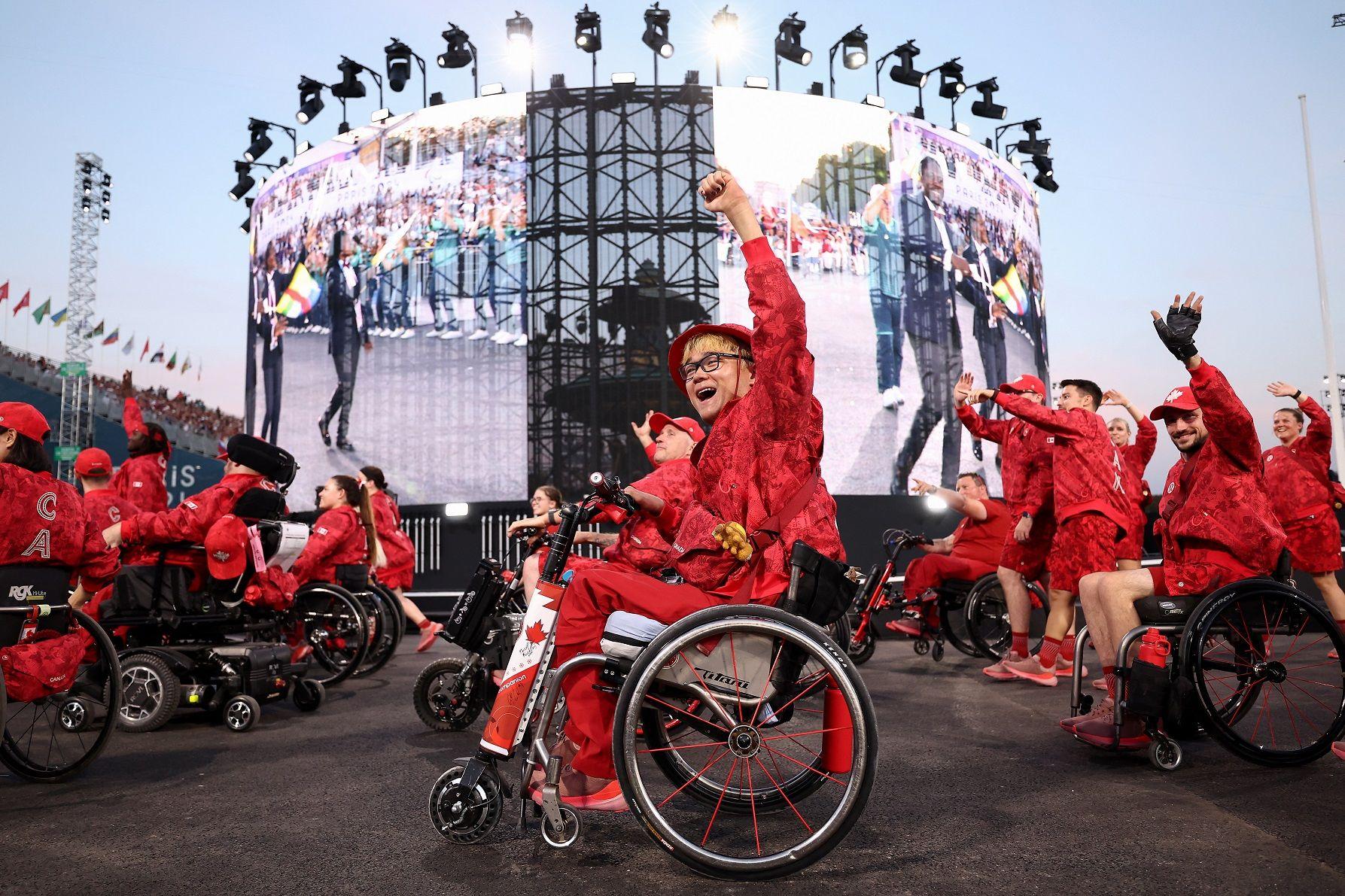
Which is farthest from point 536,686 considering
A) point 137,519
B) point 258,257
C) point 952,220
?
point 258,257

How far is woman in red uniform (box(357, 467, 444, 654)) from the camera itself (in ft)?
Result: 28.2

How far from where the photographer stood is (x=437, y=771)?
392 cm

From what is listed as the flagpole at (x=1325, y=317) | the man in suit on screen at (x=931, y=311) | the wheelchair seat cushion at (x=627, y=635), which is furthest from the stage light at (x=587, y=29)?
the wheelchair seat cushion at (x=627, y=635)

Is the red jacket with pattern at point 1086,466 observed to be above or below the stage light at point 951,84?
below

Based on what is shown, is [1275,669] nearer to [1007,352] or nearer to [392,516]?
[392,516]

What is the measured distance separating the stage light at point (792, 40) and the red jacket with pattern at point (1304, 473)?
61.4 ft

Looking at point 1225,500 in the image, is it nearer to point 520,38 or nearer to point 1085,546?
point 1085,546

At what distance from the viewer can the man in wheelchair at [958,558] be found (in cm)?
774

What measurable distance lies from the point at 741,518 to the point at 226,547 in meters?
3.63

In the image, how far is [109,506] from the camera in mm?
6543

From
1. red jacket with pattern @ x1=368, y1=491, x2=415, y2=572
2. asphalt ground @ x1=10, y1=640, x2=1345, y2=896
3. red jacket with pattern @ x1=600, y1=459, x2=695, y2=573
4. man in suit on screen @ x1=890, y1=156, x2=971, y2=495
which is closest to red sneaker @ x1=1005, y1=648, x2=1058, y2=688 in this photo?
asphalt ground @ x1=10, y1=640, x2=1345, y2=896

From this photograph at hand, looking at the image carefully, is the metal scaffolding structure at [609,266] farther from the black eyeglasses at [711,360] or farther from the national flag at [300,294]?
the black eyeglasses at [711,360]

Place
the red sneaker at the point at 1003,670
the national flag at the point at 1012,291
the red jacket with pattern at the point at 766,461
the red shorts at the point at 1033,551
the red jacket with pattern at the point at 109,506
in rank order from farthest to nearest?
the national flag at the point at 1012,291
the red sneaker at the point at 1003,670
the red shorts at the point at 1033,551
the red jacket with pattern at the point at 109,506
the red jacket with pattern at the point at 766,461

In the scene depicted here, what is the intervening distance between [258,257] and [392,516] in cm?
1938
